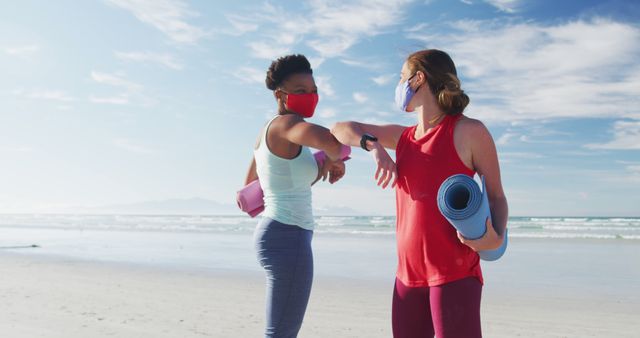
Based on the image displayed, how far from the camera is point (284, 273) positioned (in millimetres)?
2852

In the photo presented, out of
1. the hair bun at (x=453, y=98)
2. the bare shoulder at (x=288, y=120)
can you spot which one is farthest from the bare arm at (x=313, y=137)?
the hair bun at (x=453, y=98)

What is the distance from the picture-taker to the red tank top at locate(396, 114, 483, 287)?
210cm

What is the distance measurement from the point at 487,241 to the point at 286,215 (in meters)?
1.18

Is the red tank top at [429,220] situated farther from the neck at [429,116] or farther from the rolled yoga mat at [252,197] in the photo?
the rolled yoga mat at [252,197]

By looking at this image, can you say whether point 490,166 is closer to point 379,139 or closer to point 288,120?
point 379,139

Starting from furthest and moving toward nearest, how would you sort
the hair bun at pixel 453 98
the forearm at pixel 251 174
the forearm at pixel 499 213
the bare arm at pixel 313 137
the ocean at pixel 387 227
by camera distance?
the ocean at pixel 387 227
the forearm at pixel 251 174
the bare arm at pixel 313 137
the hair bun at pixel 453 98
the forearm at pixel 499 213

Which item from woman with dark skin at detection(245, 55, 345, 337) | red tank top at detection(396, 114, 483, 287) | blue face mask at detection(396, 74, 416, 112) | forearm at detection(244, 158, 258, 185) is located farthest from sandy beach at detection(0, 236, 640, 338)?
blue face mask at detection(396, 74, 416, 112)

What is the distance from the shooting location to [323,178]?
120 inches

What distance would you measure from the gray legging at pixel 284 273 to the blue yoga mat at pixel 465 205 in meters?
1.10

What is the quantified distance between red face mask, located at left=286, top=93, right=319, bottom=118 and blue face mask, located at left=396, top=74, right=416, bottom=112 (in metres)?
0.70

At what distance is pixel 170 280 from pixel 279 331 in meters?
7.99

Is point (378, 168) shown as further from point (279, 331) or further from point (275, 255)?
point (279, 331)

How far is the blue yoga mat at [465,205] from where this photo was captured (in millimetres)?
1867

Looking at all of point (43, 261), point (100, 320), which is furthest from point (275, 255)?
point (43, 261)
